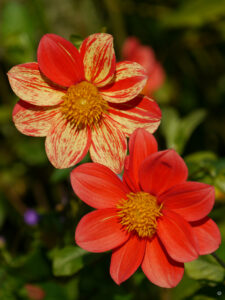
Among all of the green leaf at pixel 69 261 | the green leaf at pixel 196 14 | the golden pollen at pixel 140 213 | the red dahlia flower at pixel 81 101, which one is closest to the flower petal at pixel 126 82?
the red dahlia flower at pixel 81 101

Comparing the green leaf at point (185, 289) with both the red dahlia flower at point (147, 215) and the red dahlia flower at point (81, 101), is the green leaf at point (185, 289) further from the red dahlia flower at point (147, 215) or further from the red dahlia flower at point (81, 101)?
the red dahlia flower at point (81, 101)

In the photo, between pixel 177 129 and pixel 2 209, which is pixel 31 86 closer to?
pixel 177 129

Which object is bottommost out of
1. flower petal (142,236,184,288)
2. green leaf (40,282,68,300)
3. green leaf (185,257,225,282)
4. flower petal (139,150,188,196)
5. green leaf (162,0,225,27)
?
green leaf (40,282,68,300)

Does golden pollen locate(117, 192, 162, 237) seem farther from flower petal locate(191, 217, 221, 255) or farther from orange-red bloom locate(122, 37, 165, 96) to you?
orange-red bloom locate(122, 37, 165, 96)

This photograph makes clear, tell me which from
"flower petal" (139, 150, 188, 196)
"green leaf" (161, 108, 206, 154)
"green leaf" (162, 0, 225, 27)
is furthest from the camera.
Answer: "green leaf" (162, 0, 225, 27)

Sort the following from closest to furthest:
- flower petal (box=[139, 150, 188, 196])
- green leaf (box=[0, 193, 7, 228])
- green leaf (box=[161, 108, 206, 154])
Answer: flower petal (box=[139, 150, 188, 196]) → green leaf (box=[161, 108, 206, 154]) → green leaf (box=[0, 193, 7, 228])

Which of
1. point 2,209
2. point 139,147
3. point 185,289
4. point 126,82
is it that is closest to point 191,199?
point 139,147

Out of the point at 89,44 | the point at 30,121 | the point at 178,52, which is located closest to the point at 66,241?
the point at 30,121

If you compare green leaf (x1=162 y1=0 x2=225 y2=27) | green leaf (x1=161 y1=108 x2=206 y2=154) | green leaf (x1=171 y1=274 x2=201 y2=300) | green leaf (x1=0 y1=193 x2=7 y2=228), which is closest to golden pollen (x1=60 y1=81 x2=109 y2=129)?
green leaf (x1=161 y1=108 x2=206 y2=154)
